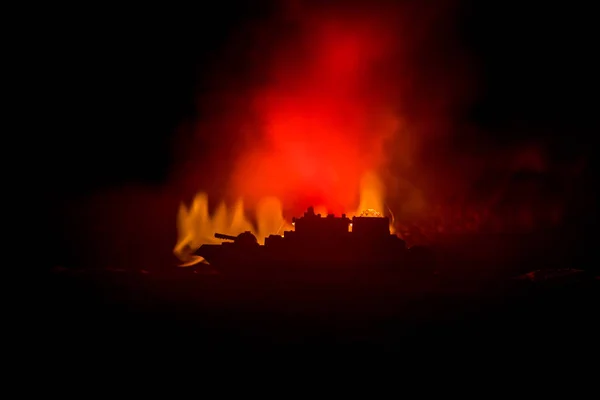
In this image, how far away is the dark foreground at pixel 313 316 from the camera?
12.0 m

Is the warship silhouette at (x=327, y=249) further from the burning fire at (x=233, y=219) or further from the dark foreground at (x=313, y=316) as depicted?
the burning fire at (x=233, y=219)

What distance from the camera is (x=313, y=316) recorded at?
13.3m

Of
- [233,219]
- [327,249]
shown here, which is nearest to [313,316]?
[327,249]

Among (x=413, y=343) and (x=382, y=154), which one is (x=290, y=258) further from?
(x=382, y=154)

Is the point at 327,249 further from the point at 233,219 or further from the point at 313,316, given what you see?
the point at 233,219

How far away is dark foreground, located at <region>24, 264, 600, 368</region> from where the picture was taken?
11984 mm

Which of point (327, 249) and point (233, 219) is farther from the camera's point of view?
point (233, 219)

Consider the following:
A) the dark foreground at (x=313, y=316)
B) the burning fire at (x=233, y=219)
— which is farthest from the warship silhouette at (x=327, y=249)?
the burning fire at (x=233, y=219)

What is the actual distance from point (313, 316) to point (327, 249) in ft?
7.61

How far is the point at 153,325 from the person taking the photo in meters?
12.9

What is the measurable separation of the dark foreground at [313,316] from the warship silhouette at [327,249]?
0.58 m

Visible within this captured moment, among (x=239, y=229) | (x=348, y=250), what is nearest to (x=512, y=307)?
(x=348, y=250)

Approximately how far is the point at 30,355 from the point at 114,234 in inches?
378

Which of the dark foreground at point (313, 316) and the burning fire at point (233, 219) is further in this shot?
the burning fire at point (233, 219)
